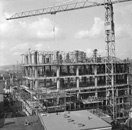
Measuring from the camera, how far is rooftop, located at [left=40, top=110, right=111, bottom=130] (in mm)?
18734

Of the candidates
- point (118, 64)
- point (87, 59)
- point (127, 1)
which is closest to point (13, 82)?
point (87, 59)

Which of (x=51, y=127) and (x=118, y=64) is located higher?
(x=118, y=64)

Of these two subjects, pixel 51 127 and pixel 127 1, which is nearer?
pixel 51 127

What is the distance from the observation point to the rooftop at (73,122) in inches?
738

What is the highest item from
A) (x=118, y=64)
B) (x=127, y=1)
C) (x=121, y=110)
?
(x=127, y=1)

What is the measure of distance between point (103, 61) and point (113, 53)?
7.73 m

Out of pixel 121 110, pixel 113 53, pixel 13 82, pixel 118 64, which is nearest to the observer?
pixel 113 53

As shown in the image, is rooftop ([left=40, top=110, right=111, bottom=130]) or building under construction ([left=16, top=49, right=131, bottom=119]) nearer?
rooftop ([left=40, top=110, right=111, bottom=130])

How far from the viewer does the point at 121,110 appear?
1726 inches

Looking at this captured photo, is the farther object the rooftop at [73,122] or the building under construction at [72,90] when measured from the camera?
the building under construction at [72,90]

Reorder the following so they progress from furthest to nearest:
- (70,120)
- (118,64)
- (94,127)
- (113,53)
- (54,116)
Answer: (118,64)
(113,53)
(54,116)
(70,120)
(94,127)

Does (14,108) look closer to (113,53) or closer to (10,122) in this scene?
(10,122)

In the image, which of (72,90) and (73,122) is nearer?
(73,122)

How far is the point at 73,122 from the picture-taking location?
2044 cm
